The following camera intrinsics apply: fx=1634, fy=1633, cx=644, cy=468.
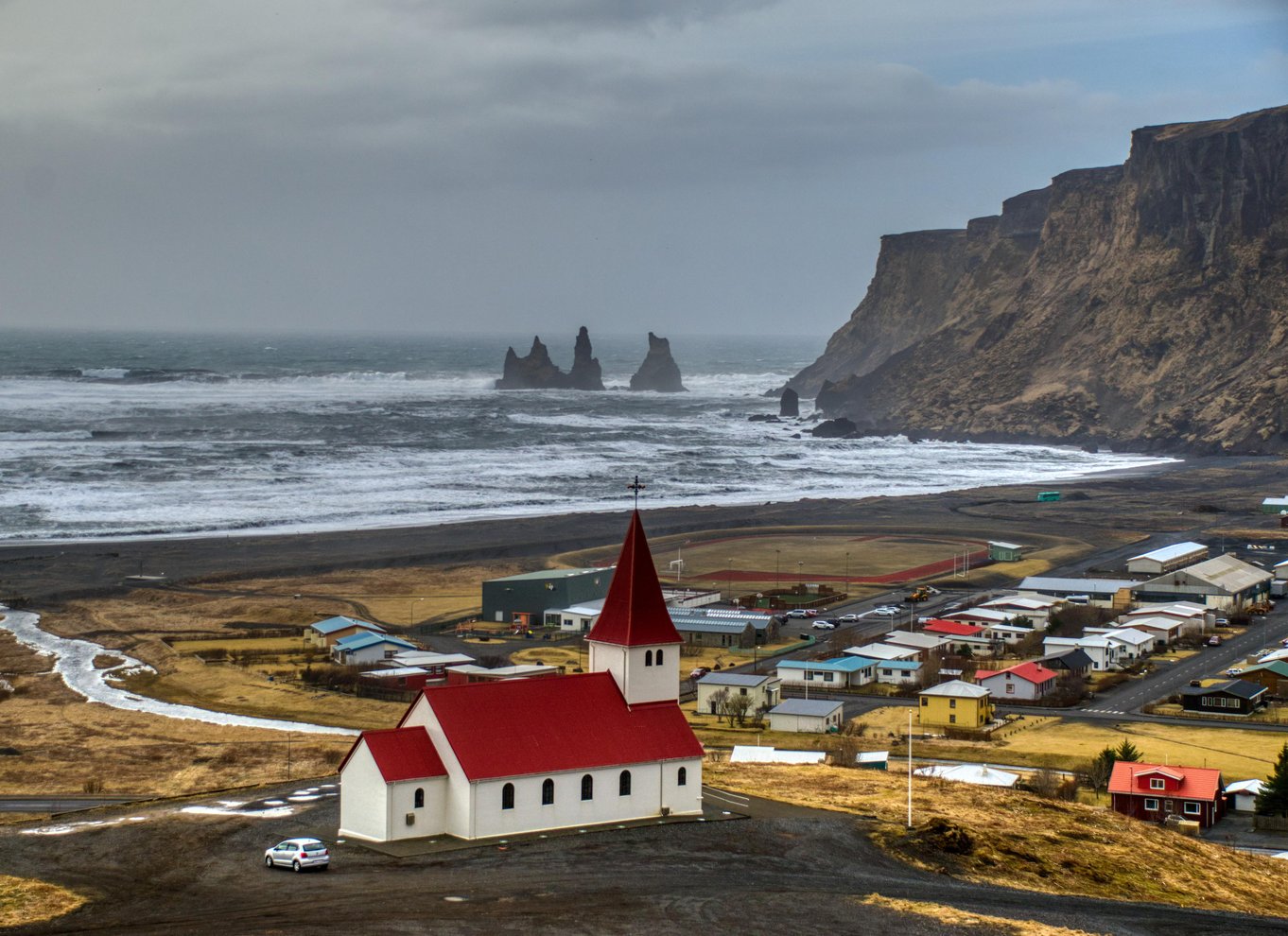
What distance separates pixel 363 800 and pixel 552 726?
13.3ft

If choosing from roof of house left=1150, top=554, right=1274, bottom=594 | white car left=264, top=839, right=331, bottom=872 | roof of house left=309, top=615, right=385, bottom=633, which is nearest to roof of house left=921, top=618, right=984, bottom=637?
roof of house left=1150, top=554, right=1274, bottom=594

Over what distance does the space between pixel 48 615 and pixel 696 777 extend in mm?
46245

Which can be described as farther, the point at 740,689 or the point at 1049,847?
the point at 740,689

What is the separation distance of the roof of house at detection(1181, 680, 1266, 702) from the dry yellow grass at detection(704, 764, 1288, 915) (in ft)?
61.5

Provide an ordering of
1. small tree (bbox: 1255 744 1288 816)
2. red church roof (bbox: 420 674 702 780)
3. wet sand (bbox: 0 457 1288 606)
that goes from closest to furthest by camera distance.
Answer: red church roof (bbox: 420 674 702 780) < small tree (bbox: 1255 744 1288 816) < wet sand (bbox: 0 457 1288 606)

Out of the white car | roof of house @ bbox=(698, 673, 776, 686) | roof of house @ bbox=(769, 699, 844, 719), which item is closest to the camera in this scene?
the white car

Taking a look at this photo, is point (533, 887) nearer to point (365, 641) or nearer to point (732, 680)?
point (732, 680)

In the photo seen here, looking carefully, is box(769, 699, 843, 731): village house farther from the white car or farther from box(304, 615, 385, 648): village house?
the white car

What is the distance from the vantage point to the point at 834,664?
62.1m

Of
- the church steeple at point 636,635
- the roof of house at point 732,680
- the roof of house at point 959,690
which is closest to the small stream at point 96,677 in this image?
the roof of house at point 732,680

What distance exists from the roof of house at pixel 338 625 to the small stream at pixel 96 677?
7.41 meters

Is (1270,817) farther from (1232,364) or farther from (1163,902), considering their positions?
(1232,364)

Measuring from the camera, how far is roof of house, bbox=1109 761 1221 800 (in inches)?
1651

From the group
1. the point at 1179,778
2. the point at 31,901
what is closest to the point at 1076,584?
the point at 1179,778
